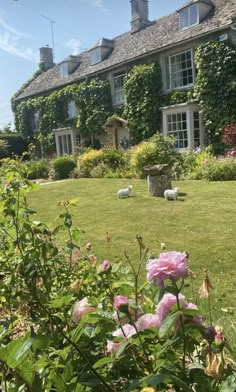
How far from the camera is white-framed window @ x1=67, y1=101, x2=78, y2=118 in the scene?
2613 cm

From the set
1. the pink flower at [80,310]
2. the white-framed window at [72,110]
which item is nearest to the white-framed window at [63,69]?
the white-framed window at [72,110]

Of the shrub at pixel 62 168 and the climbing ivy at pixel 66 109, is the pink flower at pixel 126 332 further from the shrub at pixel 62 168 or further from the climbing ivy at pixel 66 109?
the climbing ivy at pixel 66 109

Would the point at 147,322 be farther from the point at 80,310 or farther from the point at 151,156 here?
the point at 151,156

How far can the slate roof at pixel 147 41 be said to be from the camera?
17328mm

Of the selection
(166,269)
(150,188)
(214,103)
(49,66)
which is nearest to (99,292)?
(166,269)

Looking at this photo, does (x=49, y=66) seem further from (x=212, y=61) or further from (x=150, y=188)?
(x=150, y=188)

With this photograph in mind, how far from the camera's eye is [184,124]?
1839 cm

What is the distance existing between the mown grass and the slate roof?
919 cm

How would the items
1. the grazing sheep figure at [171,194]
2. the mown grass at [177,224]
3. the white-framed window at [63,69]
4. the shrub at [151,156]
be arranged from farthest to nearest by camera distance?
the white-framed window at [63,69] → the shrub at [151,156] → the grazing sheep figure at [171,194] → the mown grass at [177,224]

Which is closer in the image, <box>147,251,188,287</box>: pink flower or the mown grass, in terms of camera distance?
<box>147,251,188,287</box>: pink flower

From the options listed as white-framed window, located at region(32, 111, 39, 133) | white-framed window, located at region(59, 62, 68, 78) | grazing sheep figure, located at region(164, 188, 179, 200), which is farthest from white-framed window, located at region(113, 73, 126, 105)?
grazing sheep figure, located at region(164, 188, 179, 200)

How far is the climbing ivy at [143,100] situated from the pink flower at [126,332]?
61.4 ft

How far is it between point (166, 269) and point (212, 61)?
672 inches

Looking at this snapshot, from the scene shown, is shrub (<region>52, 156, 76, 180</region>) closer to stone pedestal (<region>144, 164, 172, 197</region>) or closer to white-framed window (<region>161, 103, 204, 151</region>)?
white-framed window (<region>161, 103, 204, 151</region>)
